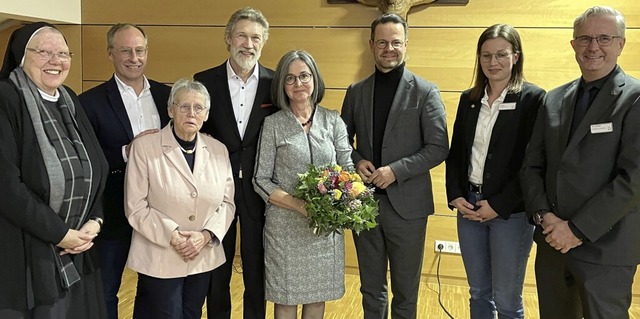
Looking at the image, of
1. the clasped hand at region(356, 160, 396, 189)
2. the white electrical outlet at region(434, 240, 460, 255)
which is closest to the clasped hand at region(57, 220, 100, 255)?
the clasped hand at region(356, 160, 396, 189)

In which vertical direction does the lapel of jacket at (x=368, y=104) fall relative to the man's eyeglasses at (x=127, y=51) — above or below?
below

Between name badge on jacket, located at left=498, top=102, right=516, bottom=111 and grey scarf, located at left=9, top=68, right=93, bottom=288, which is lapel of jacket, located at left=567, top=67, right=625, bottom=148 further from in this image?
grey scarf, located at left=9, top=68, right=93, bottom=288

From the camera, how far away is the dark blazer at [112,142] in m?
2.69

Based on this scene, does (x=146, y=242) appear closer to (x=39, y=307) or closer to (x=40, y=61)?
(x=39, y=307)

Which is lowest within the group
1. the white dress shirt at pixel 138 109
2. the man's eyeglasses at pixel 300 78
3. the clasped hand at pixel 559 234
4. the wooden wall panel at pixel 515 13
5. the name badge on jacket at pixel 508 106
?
the clasped hand at pixel 559 234

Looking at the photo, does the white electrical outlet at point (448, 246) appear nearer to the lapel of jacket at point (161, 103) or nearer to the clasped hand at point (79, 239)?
the lapel of jacket at point (161, 103)

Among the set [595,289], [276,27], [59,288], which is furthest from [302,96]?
[276,27]

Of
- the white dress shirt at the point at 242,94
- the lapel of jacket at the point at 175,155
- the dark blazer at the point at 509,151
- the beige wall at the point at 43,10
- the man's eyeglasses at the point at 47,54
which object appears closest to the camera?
the man's eyeglasses at the point at 47,54

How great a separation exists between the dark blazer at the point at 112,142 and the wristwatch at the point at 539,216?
202 cm

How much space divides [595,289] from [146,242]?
201 cm

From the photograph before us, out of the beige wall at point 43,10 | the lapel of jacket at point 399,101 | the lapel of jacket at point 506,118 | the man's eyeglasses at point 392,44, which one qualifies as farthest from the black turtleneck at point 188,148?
the beige wall at point 43,10

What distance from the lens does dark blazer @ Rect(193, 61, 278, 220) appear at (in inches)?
109

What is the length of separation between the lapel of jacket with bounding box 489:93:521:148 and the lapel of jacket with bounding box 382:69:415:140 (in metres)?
0.47

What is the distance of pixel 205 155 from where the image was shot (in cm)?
254
